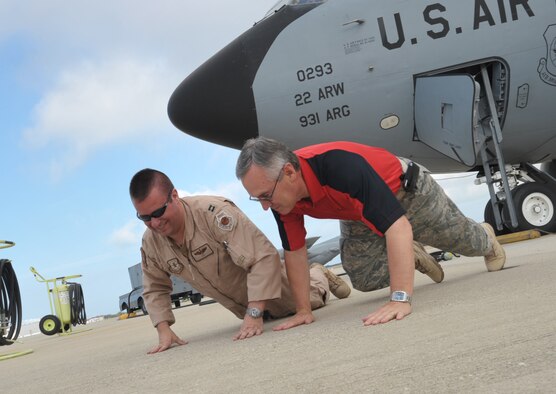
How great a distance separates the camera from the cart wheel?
8.77 metres

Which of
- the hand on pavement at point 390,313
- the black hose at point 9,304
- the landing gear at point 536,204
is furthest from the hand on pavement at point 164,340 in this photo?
the landing gear at point 536,204

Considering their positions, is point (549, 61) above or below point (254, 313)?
above

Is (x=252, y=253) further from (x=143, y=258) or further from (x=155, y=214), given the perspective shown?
(x=143, y=258)

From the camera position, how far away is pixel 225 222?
2986mm

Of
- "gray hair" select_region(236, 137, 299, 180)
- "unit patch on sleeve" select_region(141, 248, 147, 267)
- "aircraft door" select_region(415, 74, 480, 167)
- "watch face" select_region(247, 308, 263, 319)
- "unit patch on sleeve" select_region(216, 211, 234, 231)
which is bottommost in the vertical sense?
"watch face" select_region(247, 308, 263, 319)

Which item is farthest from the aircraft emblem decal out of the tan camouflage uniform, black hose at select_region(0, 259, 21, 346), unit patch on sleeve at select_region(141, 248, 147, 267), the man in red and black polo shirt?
black hose at select_region(0, 259, 21, 346)

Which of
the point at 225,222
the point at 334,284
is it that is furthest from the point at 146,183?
the point at 334,284

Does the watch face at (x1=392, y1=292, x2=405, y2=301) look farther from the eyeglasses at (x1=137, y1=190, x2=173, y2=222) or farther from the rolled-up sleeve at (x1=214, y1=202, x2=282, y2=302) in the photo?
the eyeglasses at (x1=137, y1=190, x2=173, y2=222)

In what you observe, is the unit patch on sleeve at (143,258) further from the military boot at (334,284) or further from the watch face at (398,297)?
the military boot at (334,284)

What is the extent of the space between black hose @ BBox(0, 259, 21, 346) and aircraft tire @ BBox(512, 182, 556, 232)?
526cm

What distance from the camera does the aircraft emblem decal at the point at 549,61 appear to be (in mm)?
6023

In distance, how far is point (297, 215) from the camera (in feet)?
9.59

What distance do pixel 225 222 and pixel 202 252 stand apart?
21cm

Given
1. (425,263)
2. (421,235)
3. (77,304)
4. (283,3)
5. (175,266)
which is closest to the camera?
(175,266)
